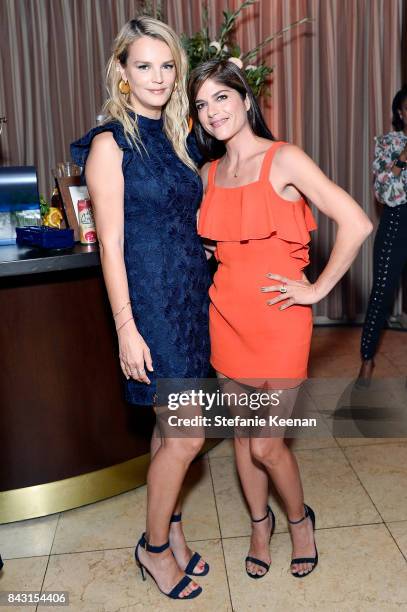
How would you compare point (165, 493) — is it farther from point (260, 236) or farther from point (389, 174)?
point (389, 174)

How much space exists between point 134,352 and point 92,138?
62cm

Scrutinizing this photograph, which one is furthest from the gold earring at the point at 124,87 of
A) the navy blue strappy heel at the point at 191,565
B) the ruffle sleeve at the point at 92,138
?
the navy blue strappy heel at the point at 191,565

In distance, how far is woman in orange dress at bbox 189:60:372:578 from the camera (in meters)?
1.78

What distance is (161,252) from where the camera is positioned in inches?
71.2

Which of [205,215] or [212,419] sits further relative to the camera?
[212,419]

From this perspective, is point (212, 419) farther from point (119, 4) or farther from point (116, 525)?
point (119, 4)

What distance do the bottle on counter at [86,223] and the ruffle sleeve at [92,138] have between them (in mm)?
517

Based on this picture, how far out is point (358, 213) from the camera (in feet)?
5.77

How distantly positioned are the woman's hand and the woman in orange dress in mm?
246

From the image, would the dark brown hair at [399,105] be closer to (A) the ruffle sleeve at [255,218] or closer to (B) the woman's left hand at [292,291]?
(A) the ruffle sleeve at [255,218]

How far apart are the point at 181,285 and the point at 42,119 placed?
327 centimetres

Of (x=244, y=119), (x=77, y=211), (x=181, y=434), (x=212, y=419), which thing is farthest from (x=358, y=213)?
(x=212, y=419)

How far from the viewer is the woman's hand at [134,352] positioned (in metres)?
1.80

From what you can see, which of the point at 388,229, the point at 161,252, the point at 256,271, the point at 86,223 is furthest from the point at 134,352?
the point at 388,229
